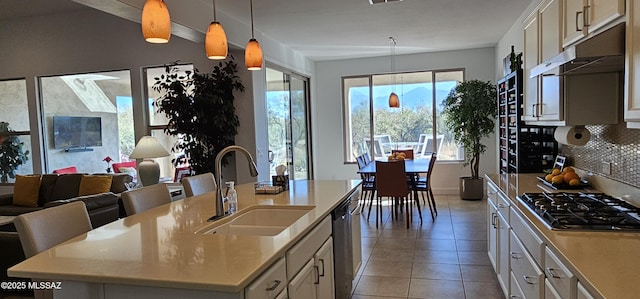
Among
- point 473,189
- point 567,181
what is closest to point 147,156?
point 567,181

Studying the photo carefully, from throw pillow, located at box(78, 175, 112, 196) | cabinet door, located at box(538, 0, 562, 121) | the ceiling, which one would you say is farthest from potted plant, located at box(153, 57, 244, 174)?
cabinet door, located at box(538, 0, 562, 121)

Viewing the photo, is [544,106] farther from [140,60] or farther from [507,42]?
[140,60]

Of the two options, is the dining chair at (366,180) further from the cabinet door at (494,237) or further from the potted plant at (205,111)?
the cabinet door at (494,237)

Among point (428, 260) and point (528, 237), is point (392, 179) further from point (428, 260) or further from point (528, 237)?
point (528, 237)

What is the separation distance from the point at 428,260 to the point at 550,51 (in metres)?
2.19

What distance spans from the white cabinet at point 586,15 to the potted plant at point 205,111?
11.9ft

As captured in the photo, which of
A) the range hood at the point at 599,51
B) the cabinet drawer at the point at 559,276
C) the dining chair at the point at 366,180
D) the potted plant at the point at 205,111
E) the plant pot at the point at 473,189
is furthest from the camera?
the plant pot at the point at 473,189

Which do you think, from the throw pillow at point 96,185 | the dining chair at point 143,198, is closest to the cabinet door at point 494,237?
the dining chair at point 143,198

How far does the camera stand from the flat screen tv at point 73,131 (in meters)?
6.14

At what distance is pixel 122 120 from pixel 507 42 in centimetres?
590

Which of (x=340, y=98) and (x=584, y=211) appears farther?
(x=340, y=98)

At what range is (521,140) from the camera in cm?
396

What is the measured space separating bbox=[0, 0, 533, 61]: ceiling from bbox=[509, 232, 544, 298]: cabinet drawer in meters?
2.84

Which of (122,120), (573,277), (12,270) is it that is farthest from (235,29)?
(573,277)
